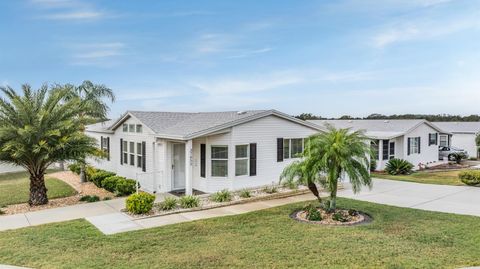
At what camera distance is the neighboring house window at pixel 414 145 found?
2575cm

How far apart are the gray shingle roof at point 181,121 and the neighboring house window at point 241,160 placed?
49.1 inches

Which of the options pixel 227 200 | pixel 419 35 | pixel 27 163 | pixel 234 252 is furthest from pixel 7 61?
pixel 419 35

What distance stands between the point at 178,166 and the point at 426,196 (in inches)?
408

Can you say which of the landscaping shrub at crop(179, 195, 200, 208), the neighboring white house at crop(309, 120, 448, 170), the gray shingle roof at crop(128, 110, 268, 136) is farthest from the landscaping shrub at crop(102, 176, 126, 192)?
the neighboring white house at crop(309, 120, 448, 170)

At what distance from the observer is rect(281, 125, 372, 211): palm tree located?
9797 mm

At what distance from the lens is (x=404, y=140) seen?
24.8 metres

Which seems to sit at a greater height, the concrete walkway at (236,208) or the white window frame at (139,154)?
the white window frame at (139,154)

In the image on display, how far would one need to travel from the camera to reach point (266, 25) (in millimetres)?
18297

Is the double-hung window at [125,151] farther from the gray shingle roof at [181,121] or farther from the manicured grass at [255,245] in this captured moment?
the manicured grass at [255,245]

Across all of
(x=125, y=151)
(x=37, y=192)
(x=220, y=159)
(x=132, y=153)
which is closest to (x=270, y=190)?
(x=220, y=159)

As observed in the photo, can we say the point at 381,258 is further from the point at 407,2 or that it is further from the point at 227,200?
the point at 407,2

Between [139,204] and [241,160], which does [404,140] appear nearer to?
[241,160]

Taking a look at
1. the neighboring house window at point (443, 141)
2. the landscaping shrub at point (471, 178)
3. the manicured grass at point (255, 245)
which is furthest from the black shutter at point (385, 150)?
the manicured grass at point (255, 245)

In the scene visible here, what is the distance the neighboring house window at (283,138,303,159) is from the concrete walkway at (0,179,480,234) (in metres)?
2.47
